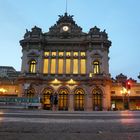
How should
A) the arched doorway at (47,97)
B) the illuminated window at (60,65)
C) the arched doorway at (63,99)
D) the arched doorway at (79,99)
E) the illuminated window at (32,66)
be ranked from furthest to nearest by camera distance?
the illuminated window at (32,66) → the illuminated window at (60,65) → the arched doorway at (47,97) → the arched doorway at (63,99) → the arched doorway at (79,99)

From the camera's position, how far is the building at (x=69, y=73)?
4100 centimetres

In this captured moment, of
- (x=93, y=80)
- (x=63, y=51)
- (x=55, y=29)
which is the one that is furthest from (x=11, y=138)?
(x=55, y=29)

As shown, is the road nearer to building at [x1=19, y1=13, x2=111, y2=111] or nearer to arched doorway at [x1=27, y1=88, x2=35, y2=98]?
building at [x1=19, y1=13, x2=111, y2=111]

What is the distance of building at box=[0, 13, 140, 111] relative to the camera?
4100cm

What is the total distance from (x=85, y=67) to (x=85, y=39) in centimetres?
570

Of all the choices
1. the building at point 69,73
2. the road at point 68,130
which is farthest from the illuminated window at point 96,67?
the road at point 68,130

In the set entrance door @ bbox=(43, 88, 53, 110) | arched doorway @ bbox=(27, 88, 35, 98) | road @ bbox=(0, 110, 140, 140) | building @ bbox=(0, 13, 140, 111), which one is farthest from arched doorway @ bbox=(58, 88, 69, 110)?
road @ bbox=(0, 110, 140, 140)

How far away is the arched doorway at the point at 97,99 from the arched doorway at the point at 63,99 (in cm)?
491

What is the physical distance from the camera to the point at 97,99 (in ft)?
135

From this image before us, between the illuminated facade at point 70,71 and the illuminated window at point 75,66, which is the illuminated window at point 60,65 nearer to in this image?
the illuminated facade at point 70,71

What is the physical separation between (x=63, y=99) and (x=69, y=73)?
491 centimetres

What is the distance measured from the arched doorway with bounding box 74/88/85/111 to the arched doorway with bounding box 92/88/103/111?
83.7 inches

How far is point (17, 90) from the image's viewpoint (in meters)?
46.3

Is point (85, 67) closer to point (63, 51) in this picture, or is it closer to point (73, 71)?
point (73, 71)
